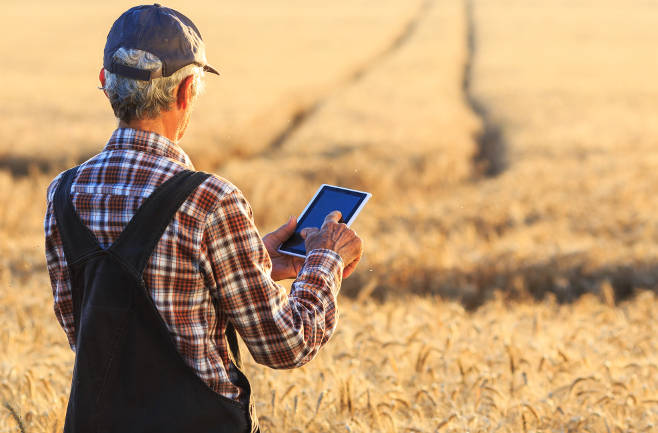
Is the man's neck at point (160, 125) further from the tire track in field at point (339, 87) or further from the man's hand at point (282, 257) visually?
the tire track in field at point (339, 87)

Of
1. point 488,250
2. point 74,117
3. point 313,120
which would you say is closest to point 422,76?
point 313,120

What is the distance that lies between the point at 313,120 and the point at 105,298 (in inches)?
587

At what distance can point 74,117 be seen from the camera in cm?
1630

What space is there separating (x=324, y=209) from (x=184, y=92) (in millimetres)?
605

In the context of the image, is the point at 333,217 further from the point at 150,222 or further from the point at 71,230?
the point at 71,230

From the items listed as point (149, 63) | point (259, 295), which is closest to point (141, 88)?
point (149, 63)

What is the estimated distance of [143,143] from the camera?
183cm

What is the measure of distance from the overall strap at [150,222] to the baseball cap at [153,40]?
0.98 ft

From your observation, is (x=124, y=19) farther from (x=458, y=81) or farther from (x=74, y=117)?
(x=458, y=81)

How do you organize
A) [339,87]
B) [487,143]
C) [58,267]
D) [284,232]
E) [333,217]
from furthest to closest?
1. [339,87]
2. [487,143]
3. [284,232]
4. [333,217]
5. [58,267]

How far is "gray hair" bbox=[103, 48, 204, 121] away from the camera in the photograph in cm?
180

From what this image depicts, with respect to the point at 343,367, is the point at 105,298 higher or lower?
higher

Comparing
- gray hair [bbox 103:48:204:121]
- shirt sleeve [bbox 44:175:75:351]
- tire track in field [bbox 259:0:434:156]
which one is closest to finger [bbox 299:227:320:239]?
gray hair [bbox 103:48:204:121]

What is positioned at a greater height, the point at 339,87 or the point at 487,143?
the point at 487,143
